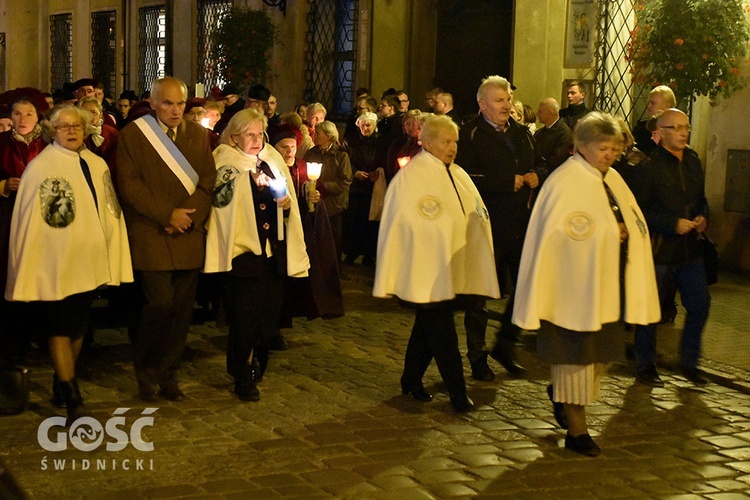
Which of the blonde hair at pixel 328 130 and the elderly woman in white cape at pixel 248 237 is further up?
the blonde hair at pixel 328 130

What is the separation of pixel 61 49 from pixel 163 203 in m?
24.6

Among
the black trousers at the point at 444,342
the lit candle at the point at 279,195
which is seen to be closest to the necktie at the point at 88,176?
the lit candle at the point at 279,195

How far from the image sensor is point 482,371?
28.1 ft

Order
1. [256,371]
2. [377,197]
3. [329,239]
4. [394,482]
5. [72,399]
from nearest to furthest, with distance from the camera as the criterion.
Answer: [394,482]
[72,399]
[256,371]
[329,239]
[377,197]

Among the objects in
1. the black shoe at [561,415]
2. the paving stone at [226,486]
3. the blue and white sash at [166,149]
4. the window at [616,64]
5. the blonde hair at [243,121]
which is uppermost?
the window at [616,64]

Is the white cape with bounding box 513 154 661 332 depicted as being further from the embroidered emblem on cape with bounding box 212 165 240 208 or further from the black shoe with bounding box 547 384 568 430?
the embroidered emblem on cape with bounding box 212 165 240 208

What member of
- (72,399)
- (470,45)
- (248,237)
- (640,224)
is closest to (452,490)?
(640,224)

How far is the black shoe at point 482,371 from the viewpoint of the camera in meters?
8.56

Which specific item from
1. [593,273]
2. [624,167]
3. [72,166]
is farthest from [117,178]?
[624,167]

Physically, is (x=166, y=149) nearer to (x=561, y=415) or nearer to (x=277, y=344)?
(x=277, y=344)

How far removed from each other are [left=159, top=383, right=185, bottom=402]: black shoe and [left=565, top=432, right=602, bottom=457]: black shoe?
253 centimetres

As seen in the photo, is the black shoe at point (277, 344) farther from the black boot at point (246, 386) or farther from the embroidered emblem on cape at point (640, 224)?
the embroidered emblem on cape at point (640, 224)

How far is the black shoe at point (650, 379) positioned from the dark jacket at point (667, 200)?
77 cm

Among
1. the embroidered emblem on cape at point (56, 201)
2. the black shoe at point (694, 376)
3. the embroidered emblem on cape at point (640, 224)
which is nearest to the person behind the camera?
the embroidered emblem on cape at point (640, 224)
